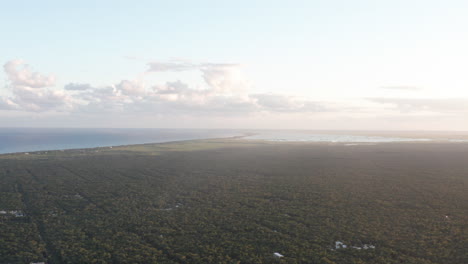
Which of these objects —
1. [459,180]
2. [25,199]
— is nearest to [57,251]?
[25,199]

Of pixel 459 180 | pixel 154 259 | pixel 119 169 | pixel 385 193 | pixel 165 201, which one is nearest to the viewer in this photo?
pixel 154 259

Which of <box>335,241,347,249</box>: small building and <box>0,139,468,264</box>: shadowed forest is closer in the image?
<box>0,139,468,264</box>: shadowed forest

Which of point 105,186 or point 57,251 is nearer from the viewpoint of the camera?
point 57,251

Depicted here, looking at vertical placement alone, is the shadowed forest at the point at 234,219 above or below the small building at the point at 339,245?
above

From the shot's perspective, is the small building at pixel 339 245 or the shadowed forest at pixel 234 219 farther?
the small building at pixel 339 245

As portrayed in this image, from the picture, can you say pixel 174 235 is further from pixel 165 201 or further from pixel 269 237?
pixel 165 201

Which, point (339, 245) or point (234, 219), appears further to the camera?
point (234, 219)

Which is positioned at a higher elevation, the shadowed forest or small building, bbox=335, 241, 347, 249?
the shadowed forest

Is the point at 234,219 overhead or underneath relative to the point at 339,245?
overhead
